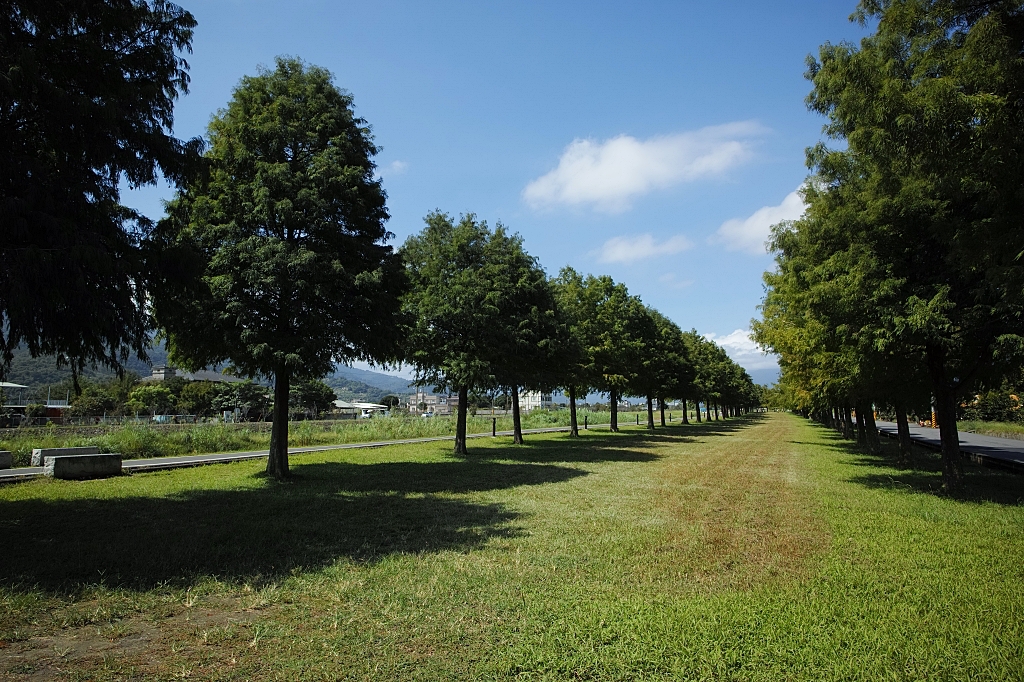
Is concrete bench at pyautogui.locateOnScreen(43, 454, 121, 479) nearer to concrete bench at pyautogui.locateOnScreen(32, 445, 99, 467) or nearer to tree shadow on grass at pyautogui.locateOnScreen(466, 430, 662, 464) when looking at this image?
concrete bench at pyautogui.locateOnScreen(32, 445, 99, 467)

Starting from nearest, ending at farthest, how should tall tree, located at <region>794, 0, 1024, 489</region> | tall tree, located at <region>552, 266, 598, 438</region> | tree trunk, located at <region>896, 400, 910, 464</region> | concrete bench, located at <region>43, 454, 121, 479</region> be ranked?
tall tree, located at <region>794, 0, 1024, 489</region>
concrete bench, located at <region>43, 454, 121, 479</region>
tree trunk, located at <region>896, 400, 910, 464</region>
tall tree, located at <region>552, 266, 598, 438</region>

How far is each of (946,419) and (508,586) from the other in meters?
13.2

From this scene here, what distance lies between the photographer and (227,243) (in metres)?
14.3

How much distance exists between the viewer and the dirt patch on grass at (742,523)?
717 cm

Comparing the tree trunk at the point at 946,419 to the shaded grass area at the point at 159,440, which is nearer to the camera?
the tree trunk at the point at 946,419

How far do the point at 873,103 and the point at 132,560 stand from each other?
12508 millimetres

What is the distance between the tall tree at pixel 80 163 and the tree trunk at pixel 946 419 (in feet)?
54.1

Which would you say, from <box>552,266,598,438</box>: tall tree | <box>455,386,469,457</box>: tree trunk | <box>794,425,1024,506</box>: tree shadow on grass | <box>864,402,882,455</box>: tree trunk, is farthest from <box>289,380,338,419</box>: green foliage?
<box>794,425,1024,506</box>: tree shadow on grass

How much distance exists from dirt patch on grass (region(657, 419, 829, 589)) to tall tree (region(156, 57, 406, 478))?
906 cm

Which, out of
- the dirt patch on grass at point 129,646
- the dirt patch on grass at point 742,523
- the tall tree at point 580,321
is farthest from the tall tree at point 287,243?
the tall tree at point 580,321

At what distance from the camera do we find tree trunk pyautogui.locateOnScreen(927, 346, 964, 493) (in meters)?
A: 13.6

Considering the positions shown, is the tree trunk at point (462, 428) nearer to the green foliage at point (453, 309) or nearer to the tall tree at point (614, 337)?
the green foliage at point (453, 309)

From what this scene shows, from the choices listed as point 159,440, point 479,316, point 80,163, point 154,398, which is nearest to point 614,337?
point 479,316

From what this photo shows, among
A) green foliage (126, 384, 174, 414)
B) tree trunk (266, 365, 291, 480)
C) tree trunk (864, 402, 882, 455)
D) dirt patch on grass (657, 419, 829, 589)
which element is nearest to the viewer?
dirt patch on grass (657, 419, 829, 589)
